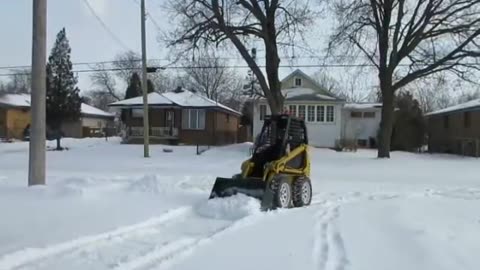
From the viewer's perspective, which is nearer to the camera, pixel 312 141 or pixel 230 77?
pixel 312 141

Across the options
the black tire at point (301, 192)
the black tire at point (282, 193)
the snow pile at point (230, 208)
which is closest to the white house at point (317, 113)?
the black tire at point (301, 192)

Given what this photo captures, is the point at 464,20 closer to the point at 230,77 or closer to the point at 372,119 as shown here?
the point at 372,119

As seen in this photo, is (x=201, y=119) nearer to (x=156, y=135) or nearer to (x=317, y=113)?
(x=156, y=135)

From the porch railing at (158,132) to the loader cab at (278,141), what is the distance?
34823mm

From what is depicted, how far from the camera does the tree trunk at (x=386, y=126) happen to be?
35.0m

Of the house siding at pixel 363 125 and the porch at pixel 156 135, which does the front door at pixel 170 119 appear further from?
the house siding at pixel 363 125

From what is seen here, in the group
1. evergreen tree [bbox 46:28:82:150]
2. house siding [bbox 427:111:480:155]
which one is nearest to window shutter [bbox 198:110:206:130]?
evergreen tree [bbox 46:28:82:150]

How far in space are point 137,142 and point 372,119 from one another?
74.6 ft

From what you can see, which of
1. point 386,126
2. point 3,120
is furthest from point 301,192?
point 3,120

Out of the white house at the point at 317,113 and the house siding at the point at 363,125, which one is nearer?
the white house at the point at 317,113

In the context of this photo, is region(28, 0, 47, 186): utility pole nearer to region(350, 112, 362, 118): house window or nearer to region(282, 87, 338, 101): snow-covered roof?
region(282, 87, 338, 101): snow-covered roof

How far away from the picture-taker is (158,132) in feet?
160

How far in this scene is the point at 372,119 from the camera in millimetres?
55750

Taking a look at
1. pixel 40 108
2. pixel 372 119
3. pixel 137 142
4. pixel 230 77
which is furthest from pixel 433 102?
pixel 40 108
